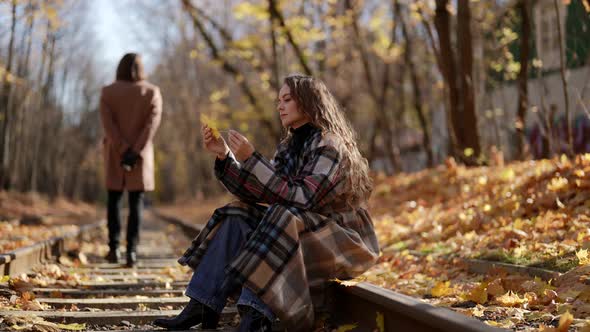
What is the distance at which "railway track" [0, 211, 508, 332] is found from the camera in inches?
135

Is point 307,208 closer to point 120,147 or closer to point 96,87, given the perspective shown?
point 120,147

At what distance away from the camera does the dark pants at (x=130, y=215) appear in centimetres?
732

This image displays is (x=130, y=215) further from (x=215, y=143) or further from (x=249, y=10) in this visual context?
(x=249, y=10)

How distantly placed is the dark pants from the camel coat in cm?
15

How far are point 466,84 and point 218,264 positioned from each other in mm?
8741

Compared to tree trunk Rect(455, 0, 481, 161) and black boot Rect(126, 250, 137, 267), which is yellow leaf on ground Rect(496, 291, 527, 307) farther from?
tree trunk Rect(455, 0, 481, 161)

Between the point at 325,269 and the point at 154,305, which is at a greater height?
the point at 325,269

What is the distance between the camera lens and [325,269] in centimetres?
398

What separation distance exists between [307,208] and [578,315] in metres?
1.48

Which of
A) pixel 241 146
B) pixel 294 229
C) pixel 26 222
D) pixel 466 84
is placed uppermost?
pixel 466 84

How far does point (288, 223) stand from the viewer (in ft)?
11.9

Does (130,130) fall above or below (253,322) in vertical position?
above

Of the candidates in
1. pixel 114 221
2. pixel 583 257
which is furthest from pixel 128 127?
pixel 583 257

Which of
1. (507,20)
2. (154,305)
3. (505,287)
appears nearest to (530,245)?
(505,287)
